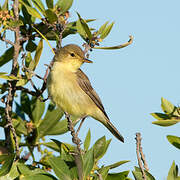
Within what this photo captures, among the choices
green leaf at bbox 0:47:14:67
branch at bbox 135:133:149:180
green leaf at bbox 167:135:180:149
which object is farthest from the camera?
green leaf at bbox 0:47:14:67

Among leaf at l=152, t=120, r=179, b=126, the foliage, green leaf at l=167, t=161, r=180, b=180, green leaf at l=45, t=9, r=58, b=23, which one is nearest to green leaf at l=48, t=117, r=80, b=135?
the foliage

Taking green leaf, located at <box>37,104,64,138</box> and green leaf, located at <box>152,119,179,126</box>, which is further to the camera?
green leaf, located at <box>37,104,64,138</box>

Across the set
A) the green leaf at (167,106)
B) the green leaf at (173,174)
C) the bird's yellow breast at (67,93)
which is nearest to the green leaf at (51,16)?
the green leaf at (167,106)

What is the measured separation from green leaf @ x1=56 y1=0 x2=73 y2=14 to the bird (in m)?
1.21

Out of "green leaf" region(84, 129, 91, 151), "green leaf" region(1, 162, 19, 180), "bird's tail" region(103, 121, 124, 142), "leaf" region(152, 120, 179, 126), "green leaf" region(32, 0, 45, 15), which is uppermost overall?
"green leaf" region(32, 0, 45, 15)

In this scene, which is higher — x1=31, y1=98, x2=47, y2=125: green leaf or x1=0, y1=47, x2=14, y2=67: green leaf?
x1=0, y1=47, x2=14, y2=67: green leaf

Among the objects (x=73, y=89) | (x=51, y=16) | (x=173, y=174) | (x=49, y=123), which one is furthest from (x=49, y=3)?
(x=173, y=174)

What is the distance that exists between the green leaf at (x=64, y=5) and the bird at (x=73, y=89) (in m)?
1.21

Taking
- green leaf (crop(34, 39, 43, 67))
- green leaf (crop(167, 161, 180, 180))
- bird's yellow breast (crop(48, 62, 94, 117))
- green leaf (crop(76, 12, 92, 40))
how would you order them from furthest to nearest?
bird's yellow breast (crop(48, 62, 94, 117))
green leaf (crop(34, 39, 43, 67))
green leaf (crop(76, 12, 92, 40))
green leaf (crop(167, 161, 180, 180))

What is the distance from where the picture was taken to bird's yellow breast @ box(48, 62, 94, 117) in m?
5.40

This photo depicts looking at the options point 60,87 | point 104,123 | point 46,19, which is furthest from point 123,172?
point 104,123

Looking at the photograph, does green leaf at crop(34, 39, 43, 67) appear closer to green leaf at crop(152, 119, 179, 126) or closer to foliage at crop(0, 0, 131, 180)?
foliage at crop(0, 0, 131, 180)

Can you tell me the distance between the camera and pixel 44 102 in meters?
4.27

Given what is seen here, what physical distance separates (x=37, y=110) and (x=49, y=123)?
232 millimetres
